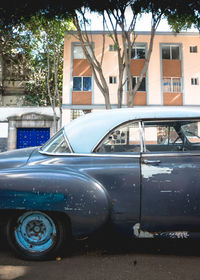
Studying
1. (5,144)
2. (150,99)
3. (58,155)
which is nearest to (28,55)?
(5,144)

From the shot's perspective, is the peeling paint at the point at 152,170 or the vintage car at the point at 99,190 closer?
the vintage car at the point at 99,190

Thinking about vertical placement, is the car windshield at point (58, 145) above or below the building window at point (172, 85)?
below

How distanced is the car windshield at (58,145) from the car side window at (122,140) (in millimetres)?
354

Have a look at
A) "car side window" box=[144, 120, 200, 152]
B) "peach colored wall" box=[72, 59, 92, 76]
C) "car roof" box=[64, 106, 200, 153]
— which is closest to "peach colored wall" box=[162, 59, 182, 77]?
"peach colored wall" box=[72, 59, 92, 76]

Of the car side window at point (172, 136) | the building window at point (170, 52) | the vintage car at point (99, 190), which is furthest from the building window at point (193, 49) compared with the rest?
the vintage car at point (99, 190)

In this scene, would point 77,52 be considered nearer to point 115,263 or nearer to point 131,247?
point 131,247

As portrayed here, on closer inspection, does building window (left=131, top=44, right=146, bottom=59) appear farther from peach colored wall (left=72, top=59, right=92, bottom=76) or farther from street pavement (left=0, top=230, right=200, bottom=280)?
street pavement (left=0, top=230, right=200, bottom=280)

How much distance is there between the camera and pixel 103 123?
8.38 feet

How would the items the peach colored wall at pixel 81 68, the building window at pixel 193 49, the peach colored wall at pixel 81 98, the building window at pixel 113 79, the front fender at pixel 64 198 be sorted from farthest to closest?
the building window at pixel 193 49 → the building window at pixel 113 79 → the peach colored wall at pixel 81 68 → the peach colored wall at pixel 81 98 → the front fender at pixel 64 198

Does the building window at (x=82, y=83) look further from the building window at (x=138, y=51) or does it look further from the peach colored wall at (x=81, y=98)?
the building window at (x=138, y=51)

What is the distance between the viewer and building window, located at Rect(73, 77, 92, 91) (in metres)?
17.4

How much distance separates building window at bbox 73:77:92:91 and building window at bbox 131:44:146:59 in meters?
3.97

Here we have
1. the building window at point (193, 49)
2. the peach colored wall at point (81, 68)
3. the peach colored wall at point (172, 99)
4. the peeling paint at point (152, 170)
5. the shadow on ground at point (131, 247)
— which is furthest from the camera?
the building window at point (193, 49)

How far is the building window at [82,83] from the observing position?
1744 cm
